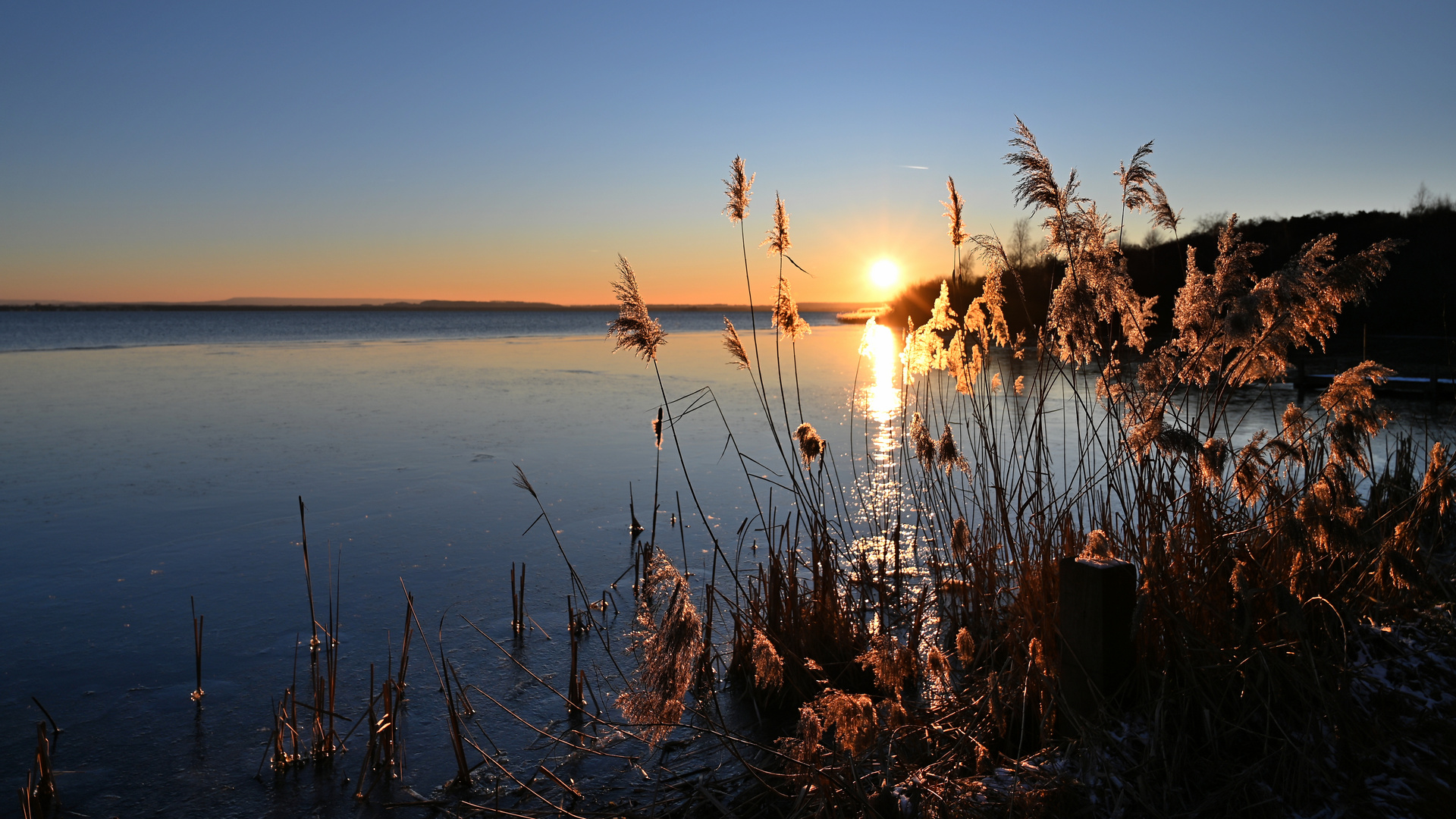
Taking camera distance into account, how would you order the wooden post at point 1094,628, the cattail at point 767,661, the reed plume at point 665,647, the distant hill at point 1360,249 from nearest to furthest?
the reed plume at point 665,647, the cattail at point 767,661, the wooden post at point 1094,628, the distant hill at point 1360,249

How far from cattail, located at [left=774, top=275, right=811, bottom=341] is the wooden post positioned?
209 cm

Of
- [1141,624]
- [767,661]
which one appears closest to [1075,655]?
[1141,624]

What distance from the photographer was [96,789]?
3404mm

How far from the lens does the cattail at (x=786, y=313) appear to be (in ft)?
14.0

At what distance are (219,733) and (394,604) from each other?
1.70m

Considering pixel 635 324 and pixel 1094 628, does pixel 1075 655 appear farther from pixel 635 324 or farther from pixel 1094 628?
pixel 635 324

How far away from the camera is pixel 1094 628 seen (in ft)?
8.20

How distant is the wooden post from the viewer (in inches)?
96.3

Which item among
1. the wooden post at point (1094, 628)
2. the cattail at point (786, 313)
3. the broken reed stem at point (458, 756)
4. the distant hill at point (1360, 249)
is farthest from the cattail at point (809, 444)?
the distant hill at point (1360, 249)

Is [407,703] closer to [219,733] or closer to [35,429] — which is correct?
[219,733]

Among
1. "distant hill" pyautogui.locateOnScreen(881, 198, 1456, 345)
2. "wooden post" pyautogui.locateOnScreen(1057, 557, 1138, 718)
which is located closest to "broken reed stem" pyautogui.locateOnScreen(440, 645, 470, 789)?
"wooden post" pyautogui.locateOnScreen(1057, 557, 1138, 718)

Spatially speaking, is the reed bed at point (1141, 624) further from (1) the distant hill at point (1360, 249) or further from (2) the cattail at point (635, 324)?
(1) the distant hill at point (1360, 249)

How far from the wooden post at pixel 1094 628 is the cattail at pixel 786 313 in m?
2.09

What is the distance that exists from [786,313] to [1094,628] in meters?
2.32
